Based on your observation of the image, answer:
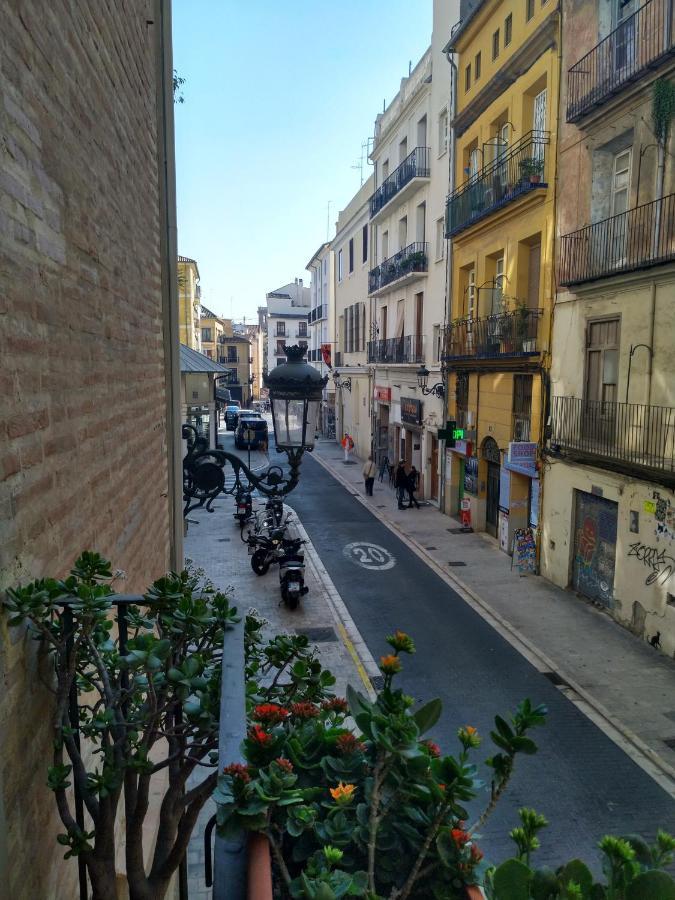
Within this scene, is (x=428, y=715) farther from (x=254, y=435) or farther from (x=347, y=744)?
(x=254, y=435)

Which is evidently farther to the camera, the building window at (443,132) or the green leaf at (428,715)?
the building window at (443,132)

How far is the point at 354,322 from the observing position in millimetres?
34531

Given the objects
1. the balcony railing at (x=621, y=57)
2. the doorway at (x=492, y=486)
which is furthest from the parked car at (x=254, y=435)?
the balcony railing at (x=621, y=57)

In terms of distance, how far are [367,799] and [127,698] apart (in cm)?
121

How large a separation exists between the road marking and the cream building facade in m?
14.9

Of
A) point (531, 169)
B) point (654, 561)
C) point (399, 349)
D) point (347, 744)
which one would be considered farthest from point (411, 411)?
point (347, 744)

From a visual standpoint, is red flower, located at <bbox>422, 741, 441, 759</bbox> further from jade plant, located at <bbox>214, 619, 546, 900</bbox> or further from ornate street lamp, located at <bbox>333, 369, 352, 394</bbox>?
ornate street lamp, located at <bbox>333, 369, 352, 394</bbox>

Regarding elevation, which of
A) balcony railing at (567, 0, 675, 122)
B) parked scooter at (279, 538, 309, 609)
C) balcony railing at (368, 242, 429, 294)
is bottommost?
parked scooter at (279, 538, 309, 609)

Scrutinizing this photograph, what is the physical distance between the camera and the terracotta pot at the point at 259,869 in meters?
1.28

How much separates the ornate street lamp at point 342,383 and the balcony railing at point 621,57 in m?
24.1

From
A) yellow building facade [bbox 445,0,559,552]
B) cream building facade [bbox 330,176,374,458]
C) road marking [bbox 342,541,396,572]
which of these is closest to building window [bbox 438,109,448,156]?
yellow building facade [bbox 445,0,559,552]

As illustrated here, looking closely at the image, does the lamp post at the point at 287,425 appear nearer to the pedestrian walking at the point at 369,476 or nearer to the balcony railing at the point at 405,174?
the pedestrian walking at the point at 369,476

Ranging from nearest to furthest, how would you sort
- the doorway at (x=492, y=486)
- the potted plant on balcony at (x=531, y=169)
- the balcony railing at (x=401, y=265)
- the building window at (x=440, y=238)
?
the potted plant on balcony at (x=531, y=169) → the doorway at (x=492, y=486) → the building window at (x=440, y=238) → the balcony railing at (x=401, y=265)

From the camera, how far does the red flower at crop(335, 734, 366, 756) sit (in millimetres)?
1860
